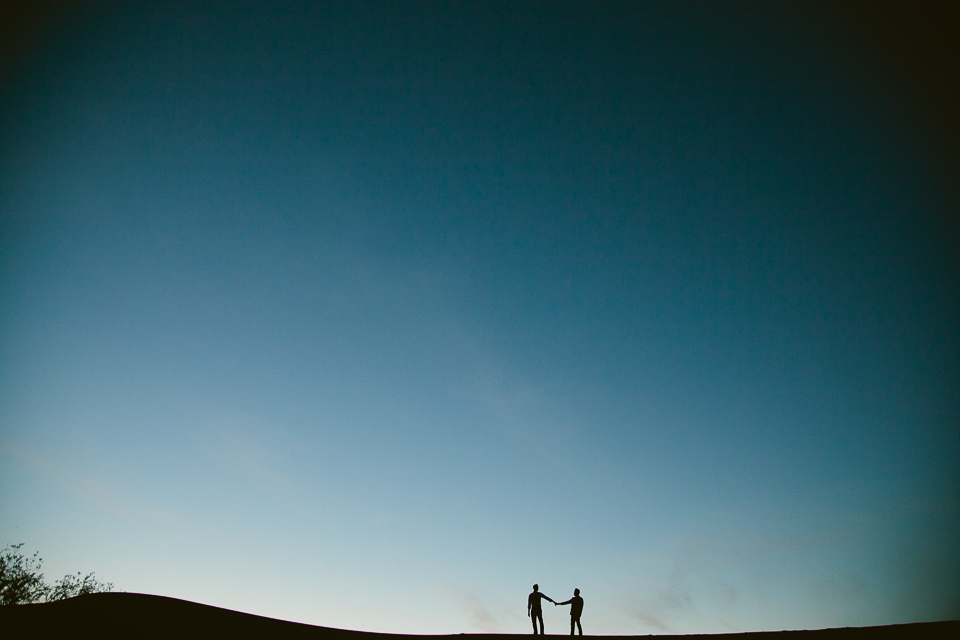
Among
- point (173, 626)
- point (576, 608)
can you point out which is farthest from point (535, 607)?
point (173, 626)

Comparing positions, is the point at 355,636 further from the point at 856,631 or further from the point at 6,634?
the point at 856,631

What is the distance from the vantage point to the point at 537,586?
19.5 m

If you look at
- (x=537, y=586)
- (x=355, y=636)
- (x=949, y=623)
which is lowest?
(x=355, y=636)

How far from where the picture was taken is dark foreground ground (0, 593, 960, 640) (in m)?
19.0

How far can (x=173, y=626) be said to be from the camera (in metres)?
20.2

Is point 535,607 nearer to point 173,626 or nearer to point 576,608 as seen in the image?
point 576,608

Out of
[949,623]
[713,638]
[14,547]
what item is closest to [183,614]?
[713,638]

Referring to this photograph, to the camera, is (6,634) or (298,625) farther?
(298,625)

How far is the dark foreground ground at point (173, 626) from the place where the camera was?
18969mm

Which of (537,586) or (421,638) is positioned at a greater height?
(537,586)

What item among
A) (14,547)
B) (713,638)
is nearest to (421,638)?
(713,638)

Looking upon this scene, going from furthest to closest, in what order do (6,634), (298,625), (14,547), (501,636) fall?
(14,547)
(298,625)
(501,636)
(6,634)

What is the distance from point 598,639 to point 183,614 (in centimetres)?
1974

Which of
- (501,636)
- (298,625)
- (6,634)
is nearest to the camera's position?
(6,634)
